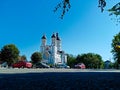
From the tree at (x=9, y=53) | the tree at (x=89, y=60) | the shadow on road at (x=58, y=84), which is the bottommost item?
the shadow on road at (x=58, y=84)

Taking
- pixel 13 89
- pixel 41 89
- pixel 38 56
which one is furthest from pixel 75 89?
pixel 38 56

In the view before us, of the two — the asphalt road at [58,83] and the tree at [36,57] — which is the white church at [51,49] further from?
the asphalt road at [58,83]

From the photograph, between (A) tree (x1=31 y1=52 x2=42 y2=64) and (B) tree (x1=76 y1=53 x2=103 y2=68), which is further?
(B) tree (x1=76 y1=53 x2=103 y2=68)

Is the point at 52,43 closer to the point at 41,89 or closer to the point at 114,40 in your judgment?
the point at 114,40

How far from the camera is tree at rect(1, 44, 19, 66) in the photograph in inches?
4451

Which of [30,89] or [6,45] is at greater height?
[6,45]

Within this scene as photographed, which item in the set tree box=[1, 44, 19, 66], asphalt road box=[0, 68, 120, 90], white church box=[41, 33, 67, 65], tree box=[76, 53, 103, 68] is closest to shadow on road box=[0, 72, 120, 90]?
asphalt road box=[0, 68, 120, 90]

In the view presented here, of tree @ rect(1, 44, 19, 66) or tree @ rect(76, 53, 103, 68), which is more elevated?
tree @ rect(76, 53, 103, 68)

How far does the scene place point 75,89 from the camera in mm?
9516

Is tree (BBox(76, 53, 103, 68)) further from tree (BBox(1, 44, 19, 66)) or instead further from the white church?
tree (BBox(1, 44, 19, 66))

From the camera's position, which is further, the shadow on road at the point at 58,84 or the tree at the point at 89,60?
the tree at the point at 89,60

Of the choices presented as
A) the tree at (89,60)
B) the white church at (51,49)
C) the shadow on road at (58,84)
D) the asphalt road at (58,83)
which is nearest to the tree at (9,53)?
the white church at (51,49)

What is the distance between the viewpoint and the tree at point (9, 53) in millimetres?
113062

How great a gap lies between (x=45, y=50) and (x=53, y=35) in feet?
32.5
